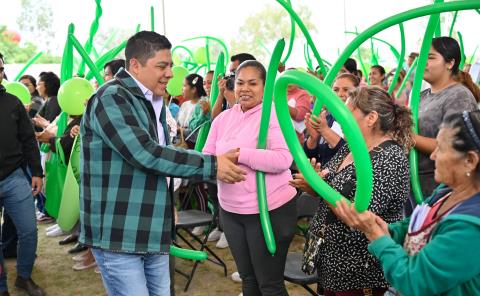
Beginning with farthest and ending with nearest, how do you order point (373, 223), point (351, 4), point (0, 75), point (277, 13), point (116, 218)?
Answer: point (277, 13), point (351, 4), point (0, 75), point (116, 218), point (373, 223)

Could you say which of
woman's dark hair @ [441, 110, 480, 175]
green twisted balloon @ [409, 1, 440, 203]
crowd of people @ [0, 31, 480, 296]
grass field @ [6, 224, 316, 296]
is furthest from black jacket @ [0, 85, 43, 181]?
woman's dark hair @ [441, 110, 480, 175]

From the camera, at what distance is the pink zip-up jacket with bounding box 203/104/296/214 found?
6.77 feet

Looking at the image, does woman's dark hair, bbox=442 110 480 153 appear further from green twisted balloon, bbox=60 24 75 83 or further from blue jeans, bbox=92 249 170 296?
Answer: green twisted balloon, bbox=60 24 75 83

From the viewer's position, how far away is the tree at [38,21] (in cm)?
863

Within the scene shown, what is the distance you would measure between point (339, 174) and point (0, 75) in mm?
2096

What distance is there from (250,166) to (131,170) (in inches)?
20.8

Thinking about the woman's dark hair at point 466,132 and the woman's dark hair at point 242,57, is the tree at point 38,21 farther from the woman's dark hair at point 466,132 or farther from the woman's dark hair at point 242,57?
the woman's dark hair at point 466,132

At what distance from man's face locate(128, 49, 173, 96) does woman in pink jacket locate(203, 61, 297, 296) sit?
471 mm

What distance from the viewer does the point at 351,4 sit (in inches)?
376

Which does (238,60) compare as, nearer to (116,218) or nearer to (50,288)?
(50,288)

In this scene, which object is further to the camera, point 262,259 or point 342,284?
point 262,259

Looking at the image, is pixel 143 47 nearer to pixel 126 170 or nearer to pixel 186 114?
pixel 126 170

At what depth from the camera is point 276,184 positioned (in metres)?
2.16

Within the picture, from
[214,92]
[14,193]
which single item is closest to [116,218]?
[14,193]
